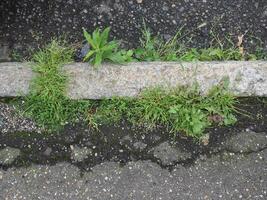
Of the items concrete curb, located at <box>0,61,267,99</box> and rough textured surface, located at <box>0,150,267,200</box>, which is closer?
rough textured surface, located at <box>0,150,267,200</box>

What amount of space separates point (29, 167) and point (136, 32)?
1.07 meters

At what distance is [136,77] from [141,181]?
62 cm

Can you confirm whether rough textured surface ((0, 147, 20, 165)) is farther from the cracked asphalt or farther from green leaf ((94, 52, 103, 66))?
green leaf ((94, 52, 103, 66))

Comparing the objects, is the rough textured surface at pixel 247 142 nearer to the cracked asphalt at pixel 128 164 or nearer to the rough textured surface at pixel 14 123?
the cracked asphalt at pixel 128 164

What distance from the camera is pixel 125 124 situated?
9.20 ft

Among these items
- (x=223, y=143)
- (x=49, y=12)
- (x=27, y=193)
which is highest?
(x=49, y=12)

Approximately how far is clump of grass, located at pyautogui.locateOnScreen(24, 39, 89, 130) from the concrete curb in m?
0.04

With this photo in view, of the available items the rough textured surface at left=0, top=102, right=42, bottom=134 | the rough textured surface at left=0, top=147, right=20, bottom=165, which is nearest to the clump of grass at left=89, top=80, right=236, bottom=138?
the rough textured surface at left=0, top=102, right=42, bottom=134

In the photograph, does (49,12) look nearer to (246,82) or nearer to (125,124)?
(125,124)

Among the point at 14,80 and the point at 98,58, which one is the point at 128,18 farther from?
the point at 14,80

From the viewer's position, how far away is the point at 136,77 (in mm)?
2777

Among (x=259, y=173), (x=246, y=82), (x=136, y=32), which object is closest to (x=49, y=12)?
(x=136, y=32)

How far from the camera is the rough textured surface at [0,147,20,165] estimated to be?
2.72m

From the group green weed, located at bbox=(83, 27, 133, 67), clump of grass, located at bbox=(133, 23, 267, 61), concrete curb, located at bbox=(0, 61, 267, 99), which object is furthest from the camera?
clump of grass, located at bbox=(133, 23, 267, 61)
